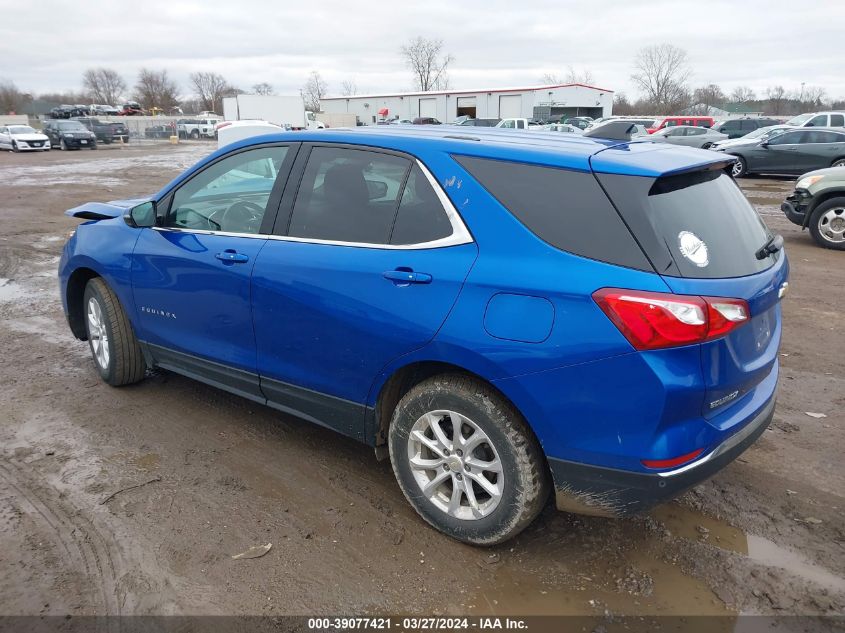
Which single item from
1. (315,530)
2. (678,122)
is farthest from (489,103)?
(315,530)

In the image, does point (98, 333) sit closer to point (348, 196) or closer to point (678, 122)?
point (348, 196)

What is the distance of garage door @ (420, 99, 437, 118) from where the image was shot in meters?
57.0

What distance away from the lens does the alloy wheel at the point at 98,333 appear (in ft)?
14.9

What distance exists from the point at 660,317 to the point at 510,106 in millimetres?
55472

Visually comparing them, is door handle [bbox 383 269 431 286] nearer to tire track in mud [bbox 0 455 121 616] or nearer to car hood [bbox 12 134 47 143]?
tire track in mud [bbox 0 455 121 616]

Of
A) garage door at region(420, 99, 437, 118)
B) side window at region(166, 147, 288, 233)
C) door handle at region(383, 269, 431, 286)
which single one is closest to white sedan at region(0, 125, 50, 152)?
garage door at region(420, 99, 437, 118)

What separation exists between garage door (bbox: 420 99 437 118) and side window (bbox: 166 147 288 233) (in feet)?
182

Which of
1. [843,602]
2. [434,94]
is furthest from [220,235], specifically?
[434,94]

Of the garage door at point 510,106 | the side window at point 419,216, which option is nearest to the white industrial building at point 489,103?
the garage door at point 510,106

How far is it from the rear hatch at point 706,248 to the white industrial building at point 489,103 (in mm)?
47316

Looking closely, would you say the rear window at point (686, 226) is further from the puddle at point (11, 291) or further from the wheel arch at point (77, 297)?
the puddle at point (11, 291)

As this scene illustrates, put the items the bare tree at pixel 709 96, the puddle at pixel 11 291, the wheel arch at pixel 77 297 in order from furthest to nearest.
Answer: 1. the bare tree at pixel 709 96
2. the puddle at pixel 11 291
3. the wheel arch at pixel 77 297

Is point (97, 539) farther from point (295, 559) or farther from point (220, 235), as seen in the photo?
point (220, 235)

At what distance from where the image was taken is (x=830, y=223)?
9.17 m
